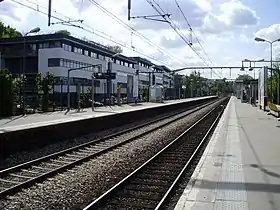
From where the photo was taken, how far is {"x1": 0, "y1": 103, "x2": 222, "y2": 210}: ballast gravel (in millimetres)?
8219

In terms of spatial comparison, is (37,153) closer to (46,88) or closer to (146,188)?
(146,188)

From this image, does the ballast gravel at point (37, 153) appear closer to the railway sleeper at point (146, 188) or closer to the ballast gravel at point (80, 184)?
the ballast gravel at point (80, 184)

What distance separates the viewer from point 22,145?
52.7ft

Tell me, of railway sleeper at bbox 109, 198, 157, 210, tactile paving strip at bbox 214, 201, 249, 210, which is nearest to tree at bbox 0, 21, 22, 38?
railway sleeper at bbox 109, 198, 157, 210

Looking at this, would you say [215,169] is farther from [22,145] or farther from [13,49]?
[13,49]

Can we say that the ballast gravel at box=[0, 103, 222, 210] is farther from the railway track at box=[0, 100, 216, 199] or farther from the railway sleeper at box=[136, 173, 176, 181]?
the railway sleeper at box=[136, 173, 176, 181]

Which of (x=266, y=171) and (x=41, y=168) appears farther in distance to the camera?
(x=41, y=168)

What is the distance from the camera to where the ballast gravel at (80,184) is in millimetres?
8219

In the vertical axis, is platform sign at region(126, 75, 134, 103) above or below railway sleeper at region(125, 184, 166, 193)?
above

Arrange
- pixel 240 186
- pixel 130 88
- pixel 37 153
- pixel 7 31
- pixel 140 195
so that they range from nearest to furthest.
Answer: pixel 140 195 → pixel 240 186 → pixel 37 153 → pixel 130 88 → pixel 7 31

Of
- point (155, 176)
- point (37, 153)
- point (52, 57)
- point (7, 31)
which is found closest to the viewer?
point (155, 176)

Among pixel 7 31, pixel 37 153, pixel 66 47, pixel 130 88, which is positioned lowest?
pixel 37 153

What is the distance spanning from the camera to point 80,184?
9891 millimetres

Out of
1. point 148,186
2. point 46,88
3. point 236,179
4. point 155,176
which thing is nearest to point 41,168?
point 155,176
